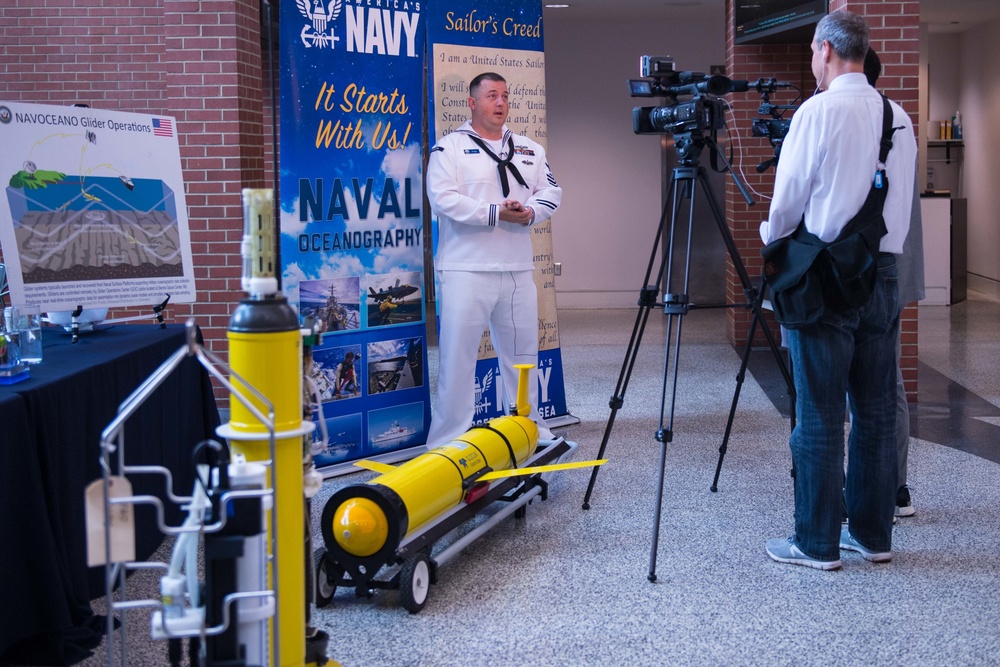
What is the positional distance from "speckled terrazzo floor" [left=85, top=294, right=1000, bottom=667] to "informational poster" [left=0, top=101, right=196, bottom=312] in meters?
1.10

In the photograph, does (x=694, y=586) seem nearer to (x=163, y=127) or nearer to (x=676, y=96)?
(x=676, y=96)

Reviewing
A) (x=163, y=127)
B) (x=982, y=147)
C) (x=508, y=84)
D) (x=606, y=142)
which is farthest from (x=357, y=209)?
(x=982, y=147)

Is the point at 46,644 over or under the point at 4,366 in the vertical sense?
under

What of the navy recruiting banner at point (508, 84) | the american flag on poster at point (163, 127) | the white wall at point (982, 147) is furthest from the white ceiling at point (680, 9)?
the american flag on poster at point (163, 127)

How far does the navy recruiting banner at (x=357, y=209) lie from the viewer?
4.38 m

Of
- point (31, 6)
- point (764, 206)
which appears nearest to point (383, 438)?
point (764, 206)

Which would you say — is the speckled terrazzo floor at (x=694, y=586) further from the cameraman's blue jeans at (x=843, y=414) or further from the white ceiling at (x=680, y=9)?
the white ceiling at (x=680, y=9)

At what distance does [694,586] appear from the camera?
3082mm

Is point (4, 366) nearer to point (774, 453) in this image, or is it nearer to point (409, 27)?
point (409, 27)

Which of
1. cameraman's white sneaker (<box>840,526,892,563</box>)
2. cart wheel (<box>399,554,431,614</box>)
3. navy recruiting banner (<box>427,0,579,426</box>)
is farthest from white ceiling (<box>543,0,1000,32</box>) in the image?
cart wheel (<box>399,554,431,614</box>)

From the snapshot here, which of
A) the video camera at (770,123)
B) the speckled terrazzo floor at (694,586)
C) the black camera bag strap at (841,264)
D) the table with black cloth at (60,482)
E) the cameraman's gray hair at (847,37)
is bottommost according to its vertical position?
the speckled terrazzo floor at (694,586)

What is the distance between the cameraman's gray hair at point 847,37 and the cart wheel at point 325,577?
211 centimetres

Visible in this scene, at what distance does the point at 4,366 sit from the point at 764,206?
6.09 metres

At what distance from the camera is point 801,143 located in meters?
2.93
